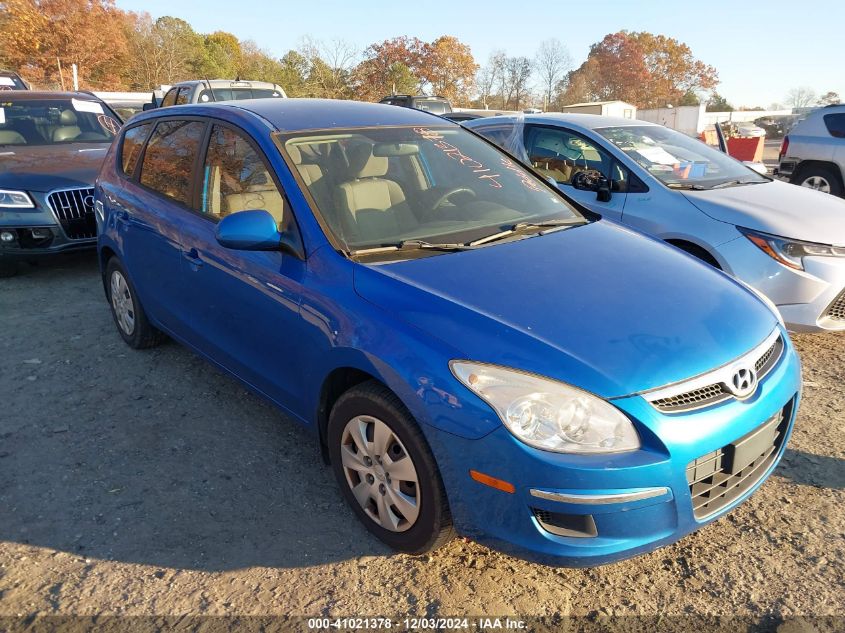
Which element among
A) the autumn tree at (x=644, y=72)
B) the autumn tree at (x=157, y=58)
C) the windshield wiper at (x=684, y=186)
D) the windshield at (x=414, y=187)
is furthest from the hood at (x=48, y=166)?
the autumn tree at (x=644, y=72)

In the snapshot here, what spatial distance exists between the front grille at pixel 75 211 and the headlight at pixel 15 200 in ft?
0.58

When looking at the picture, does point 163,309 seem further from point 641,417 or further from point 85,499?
point 641,417

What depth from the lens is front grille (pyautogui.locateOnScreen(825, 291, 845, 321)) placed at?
13.7 feet

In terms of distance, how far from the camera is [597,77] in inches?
2655

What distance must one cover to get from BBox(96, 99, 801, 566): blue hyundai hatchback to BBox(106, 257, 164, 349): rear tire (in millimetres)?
730

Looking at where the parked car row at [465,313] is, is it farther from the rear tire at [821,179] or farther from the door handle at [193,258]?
the rear tire at [821,179]

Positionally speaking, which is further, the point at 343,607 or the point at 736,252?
the point at 736,252

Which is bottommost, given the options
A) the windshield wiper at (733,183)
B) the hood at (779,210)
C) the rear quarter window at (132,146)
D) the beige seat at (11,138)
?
the hood at (779,210)

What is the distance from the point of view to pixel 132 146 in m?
4.43

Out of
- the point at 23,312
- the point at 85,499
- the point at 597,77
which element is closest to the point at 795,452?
the point at 85,499

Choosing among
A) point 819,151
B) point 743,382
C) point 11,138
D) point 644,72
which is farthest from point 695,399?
point 644,72

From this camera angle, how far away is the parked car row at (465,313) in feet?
6.73

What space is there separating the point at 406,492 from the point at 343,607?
46cm

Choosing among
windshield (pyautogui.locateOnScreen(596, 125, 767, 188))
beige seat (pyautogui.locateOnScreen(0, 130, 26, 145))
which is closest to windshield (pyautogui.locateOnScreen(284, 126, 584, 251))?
windshield (pyautogui.locateOnScreen(596, 125, 767, 188))
